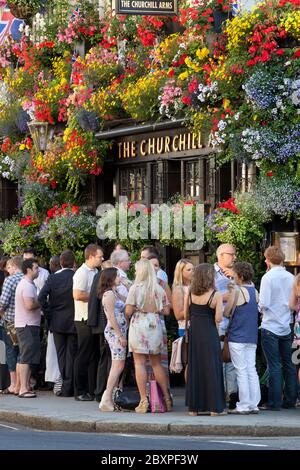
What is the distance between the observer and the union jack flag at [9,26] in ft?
89.1

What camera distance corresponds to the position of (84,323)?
18156 millimetres

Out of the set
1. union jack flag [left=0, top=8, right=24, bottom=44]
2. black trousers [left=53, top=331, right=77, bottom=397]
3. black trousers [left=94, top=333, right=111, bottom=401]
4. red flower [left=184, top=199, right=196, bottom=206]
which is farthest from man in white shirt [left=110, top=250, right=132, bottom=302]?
union jack flag [left=0, top=8, right=24, bottom=44]

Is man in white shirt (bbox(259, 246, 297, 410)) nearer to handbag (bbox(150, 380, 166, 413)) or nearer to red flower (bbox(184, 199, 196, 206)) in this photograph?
handbag (bbox(150, 380, 166, 413))

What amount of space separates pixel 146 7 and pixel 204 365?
246 inches

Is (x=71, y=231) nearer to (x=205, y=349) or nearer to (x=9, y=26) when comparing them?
(x=9, y=26)

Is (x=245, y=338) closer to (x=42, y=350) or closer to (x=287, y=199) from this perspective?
(x=287, y=199)

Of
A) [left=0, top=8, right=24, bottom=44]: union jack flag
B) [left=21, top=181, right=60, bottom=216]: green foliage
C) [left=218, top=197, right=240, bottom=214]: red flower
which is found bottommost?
[left=218, top=197, right=240, bottom=214]: red flower

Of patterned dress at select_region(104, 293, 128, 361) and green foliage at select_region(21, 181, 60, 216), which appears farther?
green foliage at select_region(21, 181, 60, 216)

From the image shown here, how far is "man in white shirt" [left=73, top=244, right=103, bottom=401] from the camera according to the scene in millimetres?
18188

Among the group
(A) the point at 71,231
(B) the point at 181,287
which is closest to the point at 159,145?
(A) the point at 71,231

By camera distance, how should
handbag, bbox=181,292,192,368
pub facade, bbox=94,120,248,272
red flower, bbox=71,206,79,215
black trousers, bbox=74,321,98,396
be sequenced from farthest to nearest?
red flower, bbox=71,206,79,215 → pub facade, bbox=94,120,248,272 → black trousers, bbox=74,321,98,396 → handbag, bbox=181,292,192,368

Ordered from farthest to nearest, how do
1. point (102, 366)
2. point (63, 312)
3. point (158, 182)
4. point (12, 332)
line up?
1. point (158, 182)
2. point (12, 332)
3. point (63, 312)
4. point (102, 366)

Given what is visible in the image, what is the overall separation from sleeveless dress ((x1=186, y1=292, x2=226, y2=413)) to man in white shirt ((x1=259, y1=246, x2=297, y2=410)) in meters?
0.85

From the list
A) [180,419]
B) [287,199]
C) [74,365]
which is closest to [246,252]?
[287,199]
